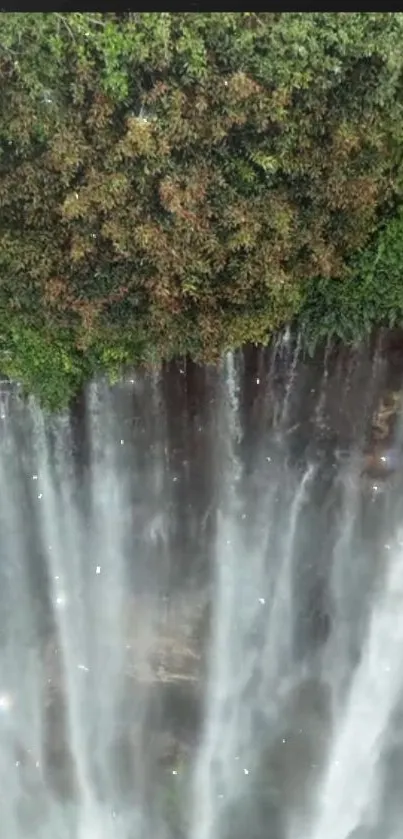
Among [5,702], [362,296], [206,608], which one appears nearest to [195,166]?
[362,296]

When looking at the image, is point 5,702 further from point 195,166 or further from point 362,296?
point 195,166

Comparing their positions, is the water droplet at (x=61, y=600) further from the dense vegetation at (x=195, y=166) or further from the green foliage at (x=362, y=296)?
the green foliage at (x=362, y=296)

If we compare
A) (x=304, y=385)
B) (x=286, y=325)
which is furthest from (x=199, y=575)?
(x=286, y=325)

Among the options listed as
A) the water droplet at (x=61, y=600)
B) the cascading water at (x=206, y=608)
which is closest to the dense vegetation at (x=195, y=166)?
the cascading water at (x=206, y=608)

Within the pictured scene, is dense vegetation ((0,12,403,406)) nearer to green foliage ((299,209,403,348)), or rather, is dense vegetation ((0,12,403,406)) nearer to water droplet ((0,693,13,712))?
green foliage ((299,209,403,348))

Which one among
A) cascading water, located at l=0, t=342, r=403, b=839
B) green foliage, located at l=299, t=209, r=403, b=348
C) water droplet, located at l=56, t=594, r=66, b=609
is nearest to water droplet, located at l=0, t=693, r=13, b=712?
cascading water, located at l=0, t=342, r=403, b=839

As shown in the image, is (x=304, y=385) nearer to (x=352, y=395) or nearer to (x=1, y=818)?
(x=352, y=395)
